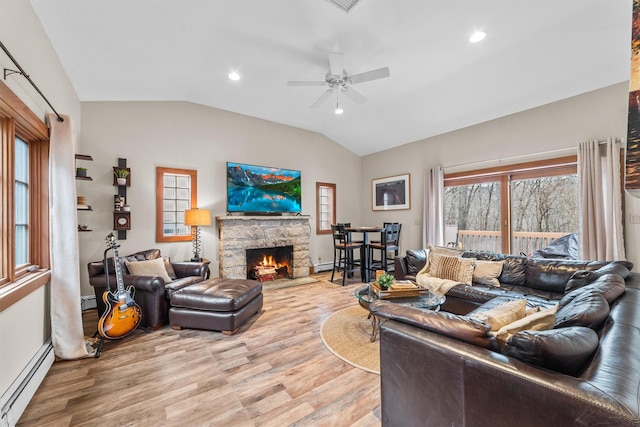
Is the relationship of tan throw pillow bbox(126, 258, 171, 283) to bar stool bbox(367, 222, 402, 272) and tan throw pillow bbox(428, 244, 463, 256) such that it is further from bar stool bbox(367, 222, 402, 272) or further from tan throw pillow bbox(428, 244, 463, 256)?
tan throw pillow bbox(428, 244, 463, 256)

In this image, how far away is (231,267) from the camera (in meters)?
4.56

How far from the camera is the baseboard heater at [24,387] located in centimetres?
154

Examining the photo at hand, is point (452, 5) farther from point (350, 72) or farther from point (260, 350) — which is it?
point (260, 350)

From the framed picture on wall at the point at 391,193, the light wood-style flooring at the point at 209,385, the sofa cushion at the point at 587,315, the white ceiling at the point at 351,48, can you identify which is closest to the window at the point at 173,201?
the white ceiling at the point at 351,48

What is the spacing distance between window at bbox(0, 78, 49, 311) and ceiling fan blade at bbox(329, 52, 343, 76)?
2.69 meters

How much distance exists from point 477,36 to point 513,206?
110 inches

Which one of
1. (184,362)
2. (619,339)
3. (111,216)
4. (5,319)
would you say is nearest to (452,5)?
(619,339)

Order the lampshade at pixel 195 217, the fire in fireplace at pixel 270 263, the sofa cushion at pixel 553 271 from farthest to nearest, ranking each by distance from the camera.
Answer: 1. the fire in fireplace at pixel 270 263
2. the lampshade at pixel 195 217
3. the sofa cushion at pixel 553 271

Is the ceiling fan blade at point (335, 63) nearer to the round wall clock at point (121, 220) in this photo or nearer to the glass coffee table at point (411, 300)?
the glass coffee table at point (411, 300)

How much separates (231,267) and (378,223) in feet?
11.6

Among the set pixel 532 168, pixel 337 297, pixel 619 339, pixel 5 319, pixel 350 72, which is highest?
pixel 350 72

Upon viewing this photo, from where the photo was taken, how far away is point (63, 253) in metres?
2.36

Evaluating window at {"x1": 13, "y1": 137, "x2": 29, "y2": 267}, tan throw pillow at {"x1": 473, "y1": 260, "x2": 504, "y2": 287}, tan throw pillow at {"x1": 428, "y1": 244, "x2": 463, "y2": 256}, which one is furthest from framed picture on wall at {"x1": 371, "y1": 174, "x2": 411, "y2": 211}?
window at {"x1": 13, "y1": 137, "x2": 29, "y2": 267}

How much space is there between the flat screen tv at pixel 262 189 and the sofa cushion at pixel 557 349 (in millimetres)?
4461
